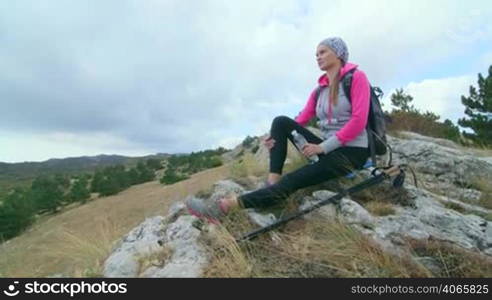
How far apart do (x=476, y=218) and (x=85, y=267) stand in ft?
11.6

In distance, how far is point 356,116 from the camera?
3658 mm

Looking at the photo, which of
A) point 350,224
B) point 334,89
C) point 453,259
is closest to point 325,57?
point 334,89

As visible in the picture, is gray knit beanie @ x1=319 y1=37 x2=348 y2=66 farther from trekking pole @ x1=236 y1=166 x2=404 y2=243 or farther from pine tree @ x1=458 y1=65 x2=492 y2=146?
pine tree @ x1=458 y1=65 x2=492 y2=146

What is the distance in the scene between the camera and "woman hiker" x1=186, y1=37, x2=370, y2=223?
3738 millimetres

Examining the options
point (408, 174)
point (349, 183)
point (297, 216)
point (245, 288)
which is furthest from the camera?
point (408, 174)

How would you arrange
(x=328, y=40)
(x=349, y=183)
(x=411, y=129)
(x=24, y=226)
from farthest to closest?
(x=24, y=226), (x=411, y=129), (x=349, y=183), (x=328, y=40)

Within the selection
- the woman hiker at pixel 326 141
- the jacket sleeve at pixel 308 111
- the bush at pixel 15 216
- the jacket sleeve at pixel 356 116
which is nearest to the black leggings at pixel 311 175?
the woman hiker at pixel 326 141

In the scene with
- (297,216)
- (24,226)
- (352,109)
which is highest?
(352,109)

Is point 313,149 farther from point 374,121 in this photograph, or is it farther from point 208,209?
point 208,209

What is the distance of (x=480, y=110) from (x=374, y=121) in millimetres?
17660

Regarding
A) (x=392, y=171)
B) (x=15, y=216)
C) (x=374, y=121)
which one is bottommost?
(x=15, y=216)

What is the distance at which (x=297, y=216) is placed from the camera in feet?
11.8

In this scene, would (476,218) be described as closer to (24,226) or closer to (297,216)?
(297,216)

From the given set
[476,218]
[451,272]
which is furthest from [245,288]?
[476,218]
